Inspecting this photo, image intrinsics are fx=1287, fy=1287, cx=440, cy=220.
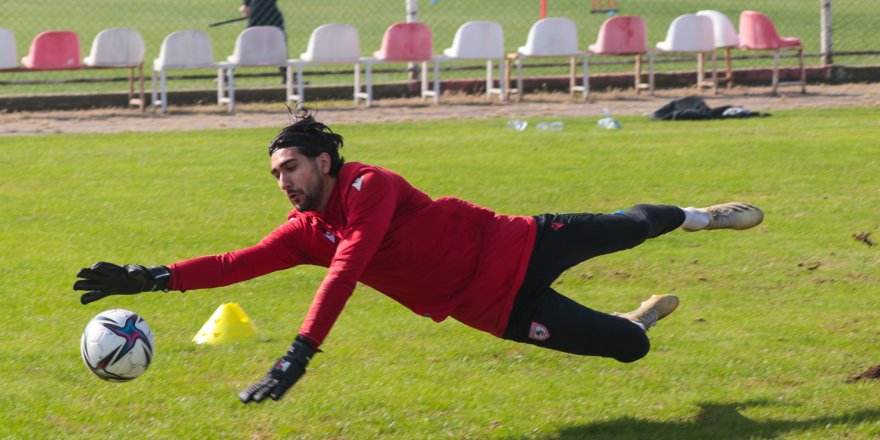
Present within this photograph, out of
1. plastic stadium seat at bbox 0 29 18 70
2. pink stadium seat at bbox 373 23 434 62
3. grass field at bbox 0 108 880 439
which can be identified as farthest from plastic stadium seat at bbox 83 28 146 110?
grass field at bbox 0 108 880 439

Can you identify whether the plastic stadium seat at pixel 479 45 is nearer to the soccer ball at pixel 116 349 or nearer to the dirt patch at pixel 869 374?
the dirt patch at pixel 869 374

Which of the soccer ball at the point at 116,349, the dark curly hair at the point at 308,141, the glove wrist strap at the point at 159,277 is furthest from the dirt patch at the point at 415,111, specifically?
the dark curly hair at the point at 308,141

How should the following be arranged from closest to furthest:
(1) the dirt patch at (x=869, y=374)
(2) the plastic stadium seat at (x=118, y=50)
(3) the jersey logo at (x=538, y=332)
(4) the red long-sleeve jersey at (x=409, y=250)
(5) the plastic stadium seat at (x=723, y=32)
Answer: (4) the red long-sleeve jersey at (x=409, y=250) → (3) the jersey logo at (x=538, y=332) → (1) the dirt patch at (x=869, y=374) → (2) the plastic stadium seat at (x=118, y=50) → (5) the plastic stadium seat at (x=723, y=32)

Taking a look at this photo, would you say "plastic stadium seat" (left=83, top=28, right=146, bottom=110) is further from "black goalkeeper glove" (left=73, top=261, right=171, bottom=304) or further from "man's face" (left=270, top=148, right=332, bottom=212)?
"man's face" (left=270, top=148, right=332, bottom=212)

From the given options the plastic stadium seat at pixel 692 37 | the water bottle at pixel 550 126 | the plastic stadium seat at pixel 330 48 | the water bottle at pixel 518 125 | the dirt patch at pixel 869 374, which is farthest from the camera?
the plastic stadium seat at pixel 692 37

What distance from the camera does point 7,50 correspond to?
18.3m

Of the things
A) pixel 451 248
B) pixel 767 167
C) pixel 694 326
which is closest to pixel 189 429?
pixel 451 248

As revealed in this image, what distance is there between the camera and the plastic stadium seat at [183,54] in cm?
1859

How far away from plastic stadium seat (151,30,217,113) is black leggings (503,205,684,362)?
13.0m

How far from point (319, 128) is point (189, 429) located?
1535mm

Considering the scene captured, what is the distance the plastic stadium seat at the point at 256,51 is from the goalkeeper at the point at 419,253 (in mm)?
12882

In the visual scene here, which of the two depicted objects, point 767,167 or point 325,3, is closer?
point 767,167

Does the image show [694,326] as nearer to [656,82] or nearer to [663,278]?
[663,278]

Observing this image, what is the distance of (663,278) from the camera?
891 centimetres
